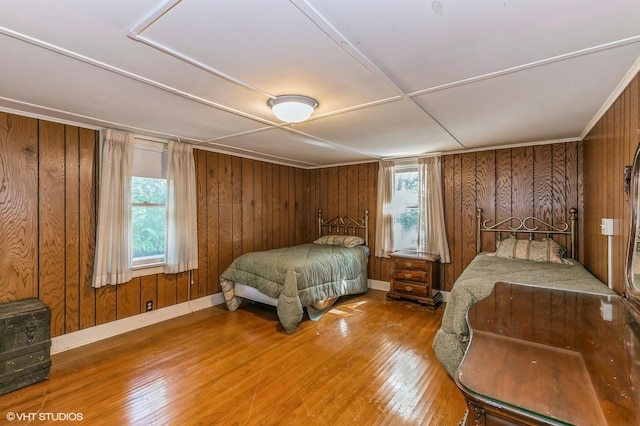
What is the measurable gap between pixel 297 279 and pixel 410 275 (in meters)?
1.79

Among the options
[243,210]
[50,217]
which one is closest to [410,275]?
[243,210]

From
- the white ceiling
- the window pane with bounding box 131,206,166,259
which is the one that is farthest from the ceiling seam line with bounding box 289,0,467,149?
the window pane with bounding box 131,206,166,259

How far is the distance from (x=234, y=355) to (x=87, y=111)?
262 centimetres

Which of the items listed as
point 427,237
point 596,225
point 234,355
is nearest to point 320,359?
point 234,355

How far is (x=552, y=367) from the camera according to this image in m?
0.95

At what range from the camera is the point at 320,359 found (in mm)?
2719

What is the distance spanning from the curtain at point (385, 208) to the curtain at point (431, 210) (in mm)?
488

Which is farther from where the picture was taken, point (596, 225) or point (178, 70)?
point (596, 225)

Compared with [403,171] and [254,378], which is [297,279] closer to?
[254,378]

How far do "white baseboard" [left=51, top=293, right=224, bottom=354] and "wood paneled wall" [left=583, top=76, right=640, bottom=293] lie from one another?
4.36m

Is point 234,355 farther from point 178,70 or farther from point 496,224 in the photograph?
point 496,224

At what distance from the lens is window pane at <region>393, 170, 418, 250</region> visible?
4.76m

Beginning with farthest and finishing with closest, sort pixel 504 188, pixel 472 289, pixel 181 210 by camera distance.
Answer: pixel 504 188, pixel 181 210, pixel 472 289

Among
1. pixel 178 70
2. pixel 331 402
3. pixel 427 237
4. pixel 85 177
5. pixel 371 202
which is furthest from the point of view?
pixel 371 202
